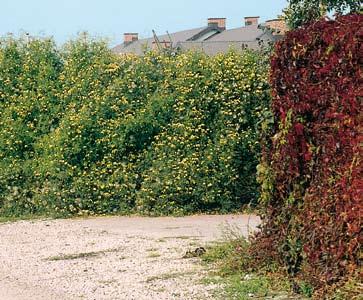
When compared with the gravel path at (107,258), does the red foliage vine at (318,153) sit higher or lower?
higher

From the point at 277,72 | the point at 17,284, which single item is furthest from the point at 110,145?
the point at 277,72

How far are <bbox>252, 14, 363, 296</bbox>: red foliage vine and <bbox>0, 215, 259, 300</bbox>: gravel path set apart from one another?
1128 millimetres

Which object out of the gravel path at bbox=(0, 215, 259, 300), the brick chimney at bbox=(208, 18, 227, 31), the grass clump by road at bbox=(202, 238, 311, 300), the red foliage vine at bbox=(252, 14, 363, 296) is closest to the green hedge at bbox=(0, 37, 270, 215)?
the gravel path at bbox=(0, 215, 259, 300)

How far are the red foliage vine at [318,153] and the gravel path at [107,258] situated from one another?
1128 mm

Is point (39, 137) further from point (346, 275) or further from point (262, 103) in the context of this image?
point (346, 275)

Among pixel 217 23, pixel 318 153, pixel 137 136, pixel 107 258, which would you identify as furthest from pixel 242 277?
pixel 217 23

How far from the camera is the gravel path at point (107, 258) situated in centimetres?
963

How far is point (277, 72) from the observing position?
9.26 m

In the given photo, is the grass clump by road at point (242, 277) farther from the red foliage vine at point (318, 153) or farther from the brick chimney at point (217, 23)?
the brick chimney at point (217, 23)

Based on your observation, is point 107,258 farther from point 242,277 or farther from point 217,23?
point 217,23

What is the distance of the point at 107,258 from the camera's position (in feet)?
37.9

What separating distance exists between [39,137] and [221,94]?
360cm

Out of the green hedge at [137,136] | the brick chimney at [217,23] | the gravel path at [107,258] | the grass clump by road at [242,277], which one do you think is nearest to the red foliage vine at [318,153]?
the grass clump by road at [242,277]

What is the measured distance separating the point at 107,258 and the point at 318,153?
159 inches
